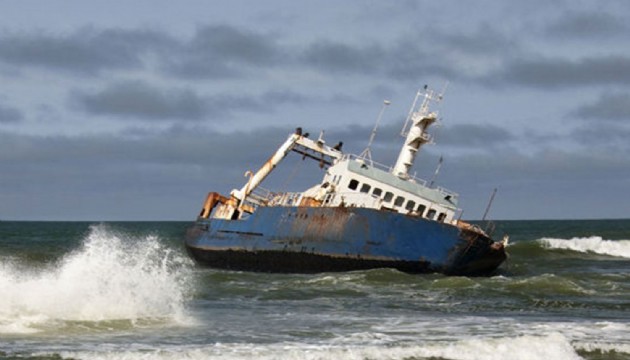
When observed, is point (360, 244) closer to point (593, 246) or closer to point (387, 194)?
point (387, 194)

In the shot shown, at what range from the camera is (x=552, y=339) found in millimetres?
18125

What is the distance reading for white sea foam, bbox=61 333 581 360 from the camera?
16.2 m

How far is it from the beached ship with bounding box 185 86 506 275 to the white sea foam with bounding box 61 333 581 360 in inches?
526

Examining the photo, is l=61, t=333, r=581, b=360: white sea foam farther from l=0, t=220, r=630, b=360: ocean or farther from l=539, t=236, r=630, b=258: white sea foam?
l=539, t=236, r=630, b=258: white sea foam

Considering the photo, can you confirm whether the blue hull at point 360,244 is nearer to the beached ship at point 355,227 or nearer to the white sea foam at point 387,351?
the beached ship at point 355,227

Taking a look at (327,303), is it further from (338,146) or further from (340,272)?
(338,146)

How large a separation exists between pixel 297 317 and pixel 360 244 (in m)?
10.5

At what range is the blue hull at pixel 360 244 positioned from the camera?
3150 cm

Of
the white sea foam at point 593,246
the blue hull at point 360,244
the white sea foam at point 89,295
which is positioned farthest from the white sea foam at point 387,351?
the white sea foam at point 593,246

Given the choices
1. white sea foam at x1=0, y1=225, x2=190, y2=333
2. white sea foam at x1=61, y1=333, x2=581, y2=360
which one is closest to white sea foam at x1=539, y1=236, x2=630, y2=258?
white sea foam at x1=0, y1=225, x2=190, y2=333

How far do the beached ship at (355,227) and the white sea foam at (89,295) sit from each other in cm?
1034

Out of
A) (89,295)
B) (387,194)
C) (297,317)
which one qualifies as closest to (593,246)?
(387,194)

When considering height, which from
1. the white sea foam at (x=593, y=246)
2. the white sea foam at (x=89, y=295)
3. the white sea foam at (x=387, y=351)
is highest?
the white sea foam at (x=593, y=246)

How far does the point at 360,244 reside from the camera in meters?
32.2
